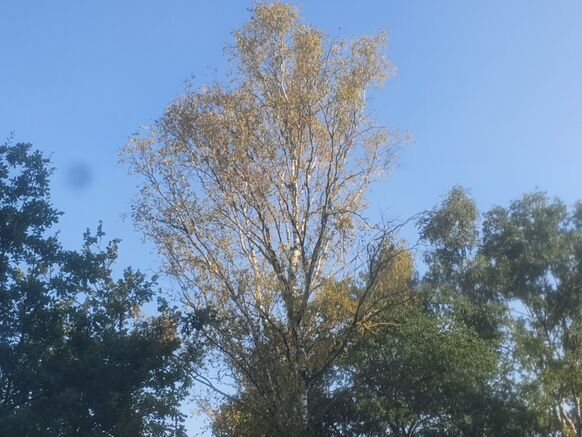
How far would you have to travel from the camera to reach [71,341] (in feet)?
47.4

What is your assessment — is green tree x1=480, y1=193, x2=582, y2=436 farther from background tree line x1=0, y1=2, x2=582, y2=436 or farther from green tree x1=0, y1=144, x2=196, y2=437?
green tree x1=0, y1=144, x2=196, y2=437

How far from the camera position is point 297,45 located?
16750 millimetres

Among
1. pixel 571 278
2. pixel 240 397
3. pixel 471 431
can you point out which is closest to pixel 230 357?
pixel 240 397

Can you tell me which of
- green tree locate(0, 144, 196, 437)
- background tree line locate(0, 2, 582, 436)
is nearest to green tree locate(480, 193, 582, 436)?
background tree line locate(0, 2, 582, 436)

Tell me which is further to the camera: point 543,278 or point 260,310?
point 543,278

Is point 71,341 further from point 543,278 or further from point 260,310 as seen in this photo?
point 543,278

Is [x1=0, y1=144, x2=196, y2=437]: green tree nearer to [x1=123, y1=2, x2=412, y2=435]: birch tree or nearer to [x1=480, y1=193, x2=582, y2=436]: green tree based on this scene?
[x1=123, y1=2, x2=412, y2=435]: birch tree

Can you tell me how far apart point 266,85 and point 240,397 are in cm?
677

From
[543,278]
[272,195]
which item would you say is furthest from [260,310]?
[543,278]

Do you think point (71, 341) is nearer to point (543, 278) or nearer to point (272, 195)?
point (272, 195)

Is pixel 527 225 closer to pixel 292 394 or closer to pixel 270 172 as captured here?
pixel 270 172

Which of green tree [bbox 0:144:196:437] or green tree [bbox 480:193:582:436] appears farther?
green tree [bbox 480:193:582:436]

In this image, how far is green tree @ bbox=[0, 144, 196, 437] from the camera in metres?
13.8

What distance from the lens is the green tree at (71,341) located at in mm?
13805
